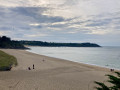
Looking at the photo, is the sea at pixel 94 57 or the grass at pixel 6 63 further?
the sea at pixel 94 57

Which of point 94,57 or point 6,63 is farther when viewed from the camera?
point 94,57

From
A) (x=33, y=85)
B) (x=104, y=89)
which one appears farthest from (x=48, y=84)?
(x=104, y=89)

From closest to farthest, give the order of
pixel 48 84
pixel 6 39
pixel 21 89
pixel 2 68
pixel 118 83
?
pixel 118 83, pixel 21 89, pixel 48 84, pixel 2 68, pixel 6 39

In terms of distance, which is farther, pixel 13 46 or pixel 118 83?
pixel 13 46

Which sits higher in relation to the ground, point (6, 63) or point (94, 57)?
point (6, 63)

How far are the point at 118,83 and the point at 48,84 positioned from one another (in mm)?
13001

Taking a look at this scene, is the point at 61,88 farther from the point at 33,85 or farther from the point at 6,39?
the point at 6,39

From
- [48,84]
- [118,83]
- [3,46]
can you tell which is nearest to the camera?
[118,83]

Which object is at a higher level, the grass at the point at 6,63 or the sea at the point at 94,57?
the grass at the point at 6,63

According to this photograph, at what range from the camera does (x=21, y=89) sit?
1460cm

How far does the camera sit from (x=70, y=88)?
15.7 m

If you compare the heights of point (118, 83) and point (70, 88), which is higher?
point (118, 83)

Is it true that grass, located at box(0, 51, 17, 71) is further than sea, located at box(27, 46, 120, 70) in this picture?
No

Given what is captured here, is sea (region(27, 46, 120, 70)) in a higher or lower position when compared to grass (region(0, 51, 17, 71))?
lower
